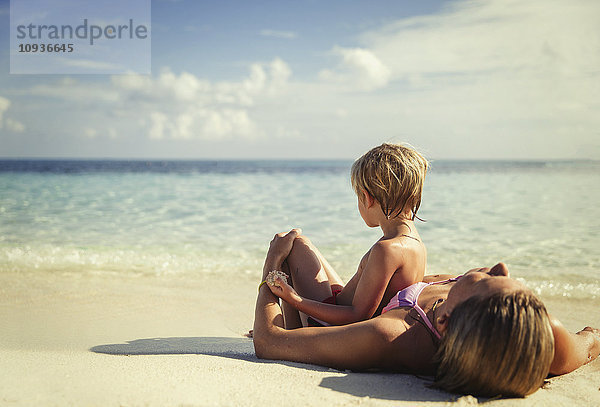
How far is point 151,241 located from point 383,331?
7.10 metres

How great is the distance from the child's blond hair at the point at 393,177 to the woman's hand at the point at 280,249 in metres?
0.57

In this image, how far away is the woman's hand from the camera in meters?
3.15

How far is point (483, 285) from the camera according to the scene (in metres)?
2.18

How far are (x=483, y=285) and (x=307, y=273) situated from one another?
1291 mm

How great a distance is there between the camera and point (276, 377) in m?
2.50

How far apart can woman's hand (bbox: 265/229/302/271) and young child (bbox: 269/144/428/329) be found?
4 centimetres

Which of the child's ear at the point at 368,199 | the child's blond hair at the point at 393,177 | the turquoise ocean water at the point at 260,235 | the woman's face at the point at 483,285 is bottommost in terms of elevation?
the turquoise ocean water at the point at 260,235

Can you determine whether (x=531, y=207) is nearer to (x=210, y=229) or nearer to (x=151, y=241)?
(x=210, y=229)

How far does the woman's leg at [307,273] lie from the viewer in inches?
126

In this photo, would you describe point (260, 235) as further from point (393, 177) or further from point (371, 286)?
point (371, 286)

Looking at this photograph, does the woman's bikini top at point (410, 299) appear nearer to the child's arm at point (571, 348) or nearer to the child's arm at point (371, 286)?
the child's arm at point (371, 286)

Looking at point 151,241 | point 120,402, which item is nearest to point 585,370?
point 120,402

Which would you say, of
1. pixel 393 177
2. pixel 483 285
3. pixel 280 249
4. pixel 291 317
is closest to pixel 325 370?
pixel 291 317

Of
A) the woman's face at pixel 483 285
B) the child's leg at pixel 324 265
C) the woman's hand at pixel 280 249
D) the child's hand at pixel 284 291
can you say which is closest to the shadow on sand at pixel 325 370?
the child's hand at pixel 284 291
